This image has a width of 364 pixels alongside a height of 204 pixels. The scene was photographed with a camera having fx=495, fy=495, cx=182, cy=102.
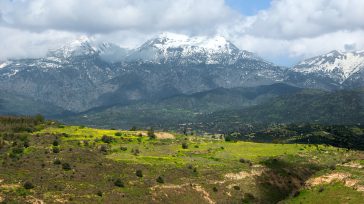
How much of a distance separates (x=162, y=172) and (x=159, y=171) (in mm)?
963

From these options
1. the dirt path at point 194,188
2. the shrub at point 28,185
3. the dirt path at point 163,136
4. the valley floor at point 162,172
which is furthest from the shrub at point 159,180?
the dirt path at point 163,136

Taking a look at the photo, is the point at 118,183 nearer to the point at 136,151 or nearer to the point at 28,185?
the point at 28,185

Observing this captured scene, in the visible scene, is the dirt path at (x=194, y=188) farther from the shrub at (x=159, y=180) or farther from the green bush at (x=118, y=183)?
the green bush at (x=118, y=183)

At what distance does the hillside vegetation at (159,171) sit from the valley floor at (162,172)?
20 cm

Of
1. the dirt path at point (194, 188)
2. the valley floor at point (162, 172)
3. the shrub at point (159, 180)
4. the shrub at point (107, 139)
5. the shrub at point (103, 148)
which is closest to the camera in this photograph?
the valley floor at point (162, 172)

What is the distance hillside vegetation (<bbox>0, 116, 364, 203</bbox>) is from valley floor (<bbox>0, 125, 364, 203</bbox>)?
0.20m

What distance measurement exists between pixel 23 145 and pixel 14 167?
22.4 m

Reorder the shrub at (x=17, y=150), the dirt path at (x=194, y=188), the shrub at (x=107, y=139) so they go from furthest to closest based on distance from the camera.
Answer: the shrub at (x=107, y=139)
the shrub at (x=17, y=150)
the dirt path at (x=194, y=188)

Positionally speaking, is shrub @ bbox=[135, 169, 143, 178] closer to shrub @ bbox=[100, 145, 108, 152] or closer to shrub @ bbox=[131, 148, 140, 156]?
shrub @ bbox=[131, 148, 140, 156]

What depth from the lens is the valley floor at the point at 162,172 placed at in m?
102

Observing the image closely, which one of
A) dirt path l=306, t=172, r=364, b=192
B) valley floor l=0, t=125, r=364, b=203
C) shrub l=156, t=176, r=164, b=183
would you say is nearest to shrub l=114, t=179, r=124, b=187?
valley floor l=0, t=125, r=364, b=203

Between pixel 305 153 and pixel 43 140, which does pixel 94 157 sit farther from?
pixel 305 153

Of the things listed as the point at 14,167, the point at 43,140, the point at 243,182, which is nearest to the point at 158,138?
the point at 43,140

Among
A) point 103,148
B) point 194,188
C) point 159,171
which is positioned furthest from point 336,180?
point 103,148
